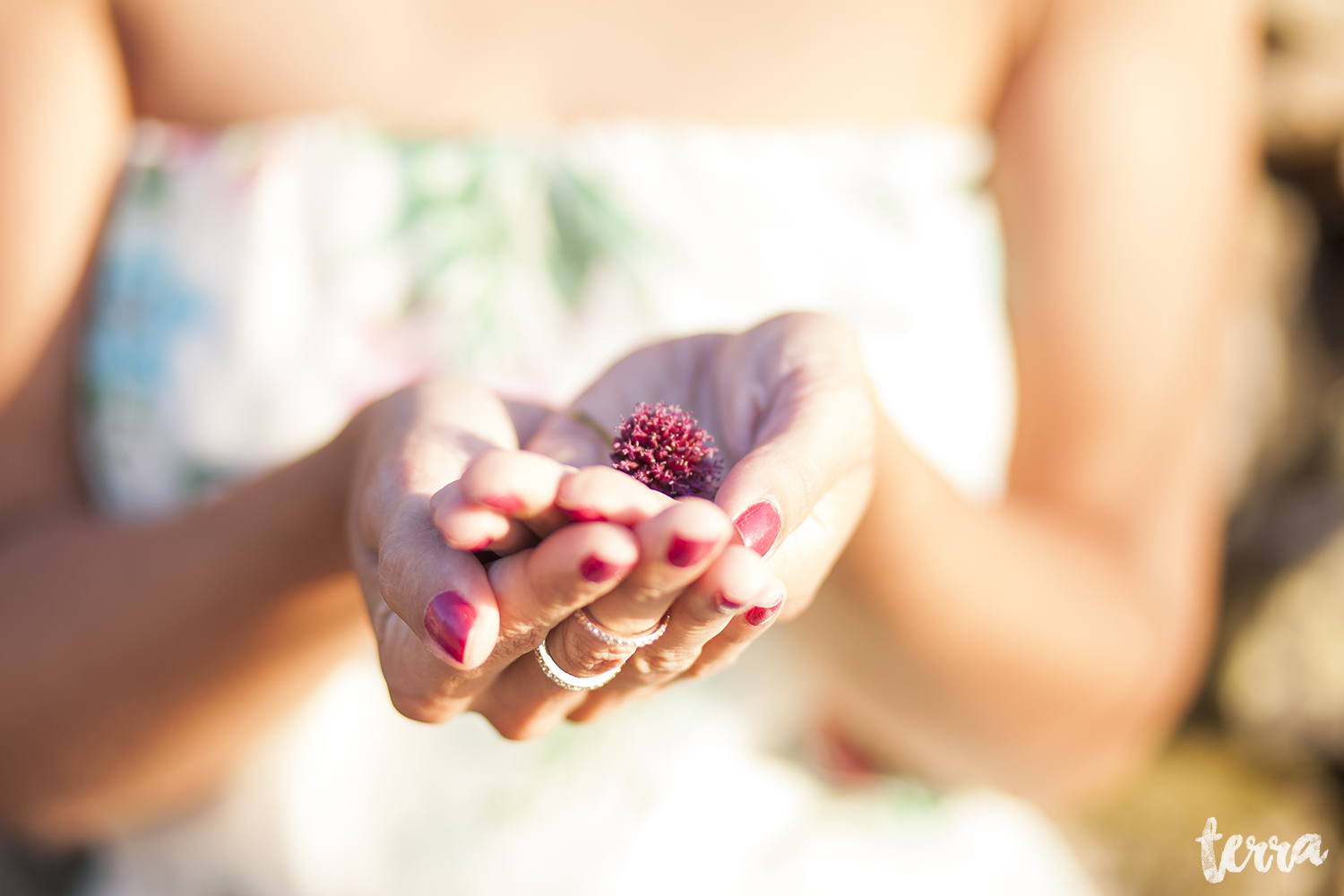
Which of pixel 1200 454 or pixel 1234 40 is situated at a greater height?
pixel 1234 40

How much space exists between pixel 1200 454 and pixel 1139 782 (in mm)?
1058

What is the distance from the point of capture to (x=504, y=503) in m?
Result: 0.44

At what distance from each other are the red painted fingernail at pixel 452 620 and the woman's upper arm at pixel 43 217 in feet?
2.30

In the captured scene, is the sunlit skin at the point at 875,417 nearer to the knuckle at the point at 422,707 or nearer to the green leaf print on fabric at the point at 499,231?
the green leaf print on fabric at the point at 499,231

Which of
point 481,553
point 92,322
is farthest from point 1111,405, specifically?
point 92,322

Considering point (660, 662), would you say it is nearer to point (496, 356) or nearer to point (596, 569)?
point (596, 569)

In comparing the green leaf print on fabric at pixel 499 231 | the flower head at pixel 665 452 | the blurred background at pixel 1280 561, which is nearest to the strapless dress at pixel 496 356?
the green leaf print on fabric at pixel 499 231

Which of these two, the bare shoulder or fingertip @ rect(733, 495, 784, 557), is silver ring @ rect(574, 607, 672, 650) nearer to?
fingertip @ rect(733, 495, 784, 557)

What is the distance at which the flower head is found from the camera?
0.59m

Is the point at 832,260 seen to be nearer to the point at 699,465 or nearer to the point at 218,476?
the point at 699,465

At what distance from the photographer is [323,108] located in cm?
103

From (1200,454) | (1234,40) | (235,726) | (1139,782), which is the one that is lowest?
(1139,782)

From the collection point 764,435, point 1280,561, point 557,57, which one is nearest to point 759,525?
point 764,435

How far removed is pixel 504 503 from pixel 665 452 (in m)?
0.17
